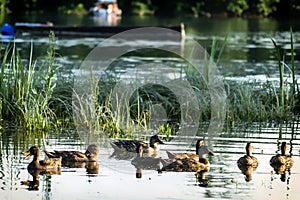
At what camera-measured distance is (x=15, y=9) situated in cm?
8219

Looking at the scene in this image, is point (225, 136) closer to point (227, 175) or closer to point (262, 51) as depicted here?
point (227, 175)

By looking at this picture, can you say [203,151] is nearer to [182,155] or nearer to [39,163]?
[182,155]

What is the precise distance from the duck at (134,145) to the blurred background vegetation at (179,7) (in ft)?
225

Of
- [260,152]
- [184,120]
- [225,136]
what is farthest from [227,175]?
[184,120]

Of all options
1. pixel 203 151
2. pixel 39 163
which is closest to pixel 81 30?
pixel 203 151

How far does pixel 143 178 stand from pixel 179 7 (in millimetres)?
74433

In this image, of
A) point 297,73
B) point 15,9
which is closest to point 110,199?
point 297,73

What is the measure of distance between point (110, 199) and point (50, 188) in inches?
40.4

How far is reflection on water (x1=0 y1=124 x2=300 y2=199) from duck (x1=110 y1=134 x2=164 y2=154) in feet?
0.49

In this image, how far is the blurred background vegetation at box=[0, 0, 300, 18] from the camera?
8312cm

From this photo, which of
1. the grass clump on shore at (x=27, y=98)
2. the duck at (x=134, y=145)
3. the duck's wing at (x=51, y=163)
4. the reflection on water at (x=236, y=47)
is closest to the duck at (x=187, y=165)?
the duck at (x=134, y=145)

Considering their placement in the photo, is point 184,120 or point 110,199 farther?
point 184,120

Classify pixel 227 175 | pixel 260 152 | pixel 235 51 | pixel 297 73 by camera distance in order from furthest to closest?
pixel 235 51 < pixel 297 73 < pixel 260 152 < pixel 227 175

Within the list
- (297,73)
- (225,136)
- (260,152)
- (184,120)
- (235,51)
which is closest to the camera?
(260,152)
